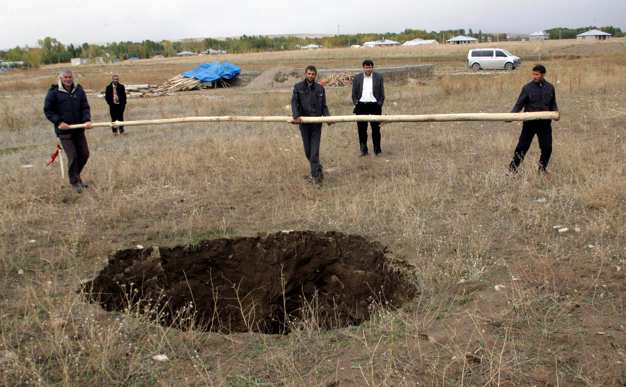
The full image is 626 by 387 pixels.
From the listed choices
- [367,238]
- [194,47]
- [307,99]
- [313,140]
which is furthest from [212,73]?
[194,47]

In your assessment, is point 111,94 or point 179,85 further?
point 179,85

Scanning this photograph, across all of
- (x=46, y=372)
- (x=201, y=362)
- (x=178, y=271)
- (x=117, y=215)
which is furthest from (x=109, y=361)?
(x=117, y=215)

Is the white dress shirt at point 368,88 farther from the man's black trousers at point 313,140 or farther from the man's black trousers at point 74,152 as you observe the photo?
the man's black trousers at point 74,152

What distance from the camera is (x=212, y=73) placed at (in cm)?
2445

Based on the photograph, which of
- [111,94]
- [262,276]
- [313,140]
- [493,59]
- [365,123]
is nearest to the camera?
[262,276]

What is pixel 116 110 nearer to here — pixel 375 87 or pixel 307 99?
pixel 307 99

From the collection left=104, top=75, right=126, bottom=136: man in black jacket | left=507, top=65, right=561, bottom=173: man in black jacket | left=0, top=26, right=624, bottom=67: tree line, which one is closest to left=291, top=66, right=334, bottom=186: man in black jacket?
left=507, top=65, right=561, bottom=173: man in black jacket

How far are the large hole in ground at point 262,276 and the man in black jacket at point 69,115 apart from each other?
237 centimetres

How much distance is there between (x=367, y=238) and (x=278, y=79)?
63.0 ft

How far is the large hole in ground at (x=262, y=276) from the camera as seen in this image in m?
4.44

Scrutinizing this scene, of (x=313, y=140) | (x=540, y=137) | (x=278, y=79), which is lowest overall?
(x=540, y=137)

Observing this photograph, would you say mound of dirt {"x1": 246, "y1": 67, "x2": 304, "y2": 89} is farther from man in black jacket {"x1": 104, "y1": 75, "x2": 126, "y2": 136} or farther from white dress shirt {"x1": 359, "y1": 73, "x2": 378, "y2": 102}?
white dress shirt {"x1": 359, "y1": 73, "x2": 378, "y2": 102}

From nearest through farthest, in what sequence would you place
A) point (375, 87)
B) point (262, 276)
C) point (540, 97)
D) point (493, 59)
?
point (262, 276) < point (540, 97) < point (375, 87) < point (493, 59)

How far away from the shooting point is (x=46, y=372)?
114 inches
